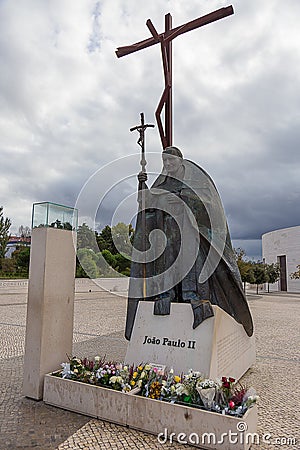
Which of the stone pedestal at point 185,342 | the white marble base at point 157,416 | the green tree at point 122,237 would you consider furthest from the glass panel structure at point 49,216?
the white marble base at point 157,416

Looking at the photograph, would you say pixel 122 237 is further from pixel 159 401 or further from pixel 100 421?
pixel 159 401

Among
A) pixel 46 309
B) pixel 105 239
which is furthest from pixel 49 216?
pixel 105 239

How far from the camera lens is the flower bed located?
316 centimetres

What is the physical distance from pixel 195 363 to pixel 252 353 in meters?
2.17

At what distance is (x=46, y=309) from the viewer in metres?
4.38

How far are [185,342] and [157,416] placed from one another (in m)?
1.08

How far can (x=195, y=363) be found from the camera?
13.8 feet

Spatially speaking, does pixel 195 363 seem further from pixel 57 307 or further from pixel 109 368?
pixel 57 307

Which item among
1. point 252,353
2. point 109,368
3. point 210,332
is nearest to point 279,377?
point 252,353

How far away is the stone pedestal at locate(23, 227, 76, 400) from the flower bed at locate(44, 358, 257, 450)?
0.26 metres

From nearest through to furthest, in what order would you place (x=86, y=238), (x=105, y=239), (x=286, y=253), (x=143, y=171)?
(x=143, y=171)
(x=86, y=238)
(x=105, y=239)
(x=286, y=253)

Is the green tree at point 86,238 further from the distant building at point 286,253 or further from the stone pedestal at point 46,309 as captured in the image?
the distant building at point 286,253

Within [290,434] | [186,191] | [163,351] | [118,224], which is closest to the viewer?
[290,434]

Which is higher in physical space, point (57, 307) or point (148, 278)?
point (148, 278)
